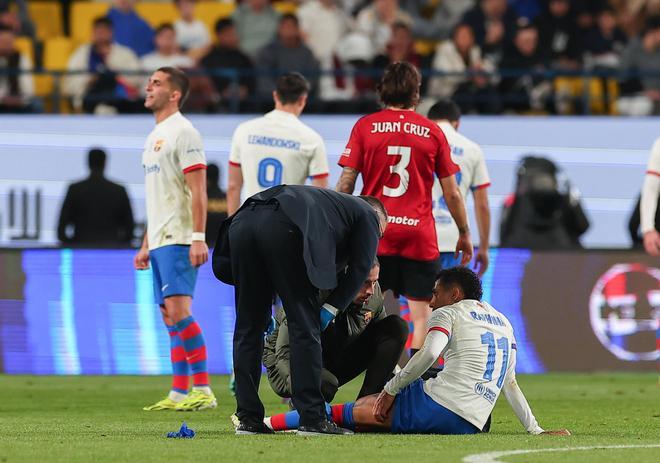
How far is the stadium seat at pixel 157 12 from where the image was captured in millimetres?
20203

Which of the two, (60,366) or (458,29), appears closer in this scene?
(60,366)

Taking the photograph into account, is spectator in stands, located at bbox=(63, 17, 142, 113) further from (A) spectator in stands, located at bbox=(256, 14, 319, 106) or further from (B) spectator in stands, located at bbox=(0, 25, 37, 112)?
(A) spectator in stands, located at bbox=(256, 14, 319, 106)

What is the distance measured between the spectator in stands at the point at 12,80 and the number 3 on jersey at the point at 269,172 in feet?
24.2

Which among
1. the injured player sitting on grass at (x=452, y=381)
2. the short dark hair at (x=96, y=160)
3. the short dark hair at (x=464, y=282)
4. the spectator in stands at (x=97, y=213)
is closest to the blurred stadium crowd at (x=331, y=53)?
the short dark hair at (x=96, y=160)

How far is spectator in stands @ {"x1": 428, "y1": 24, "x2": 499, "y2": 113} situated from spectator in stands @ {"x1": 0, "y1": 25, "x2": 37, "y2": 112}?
15.9 feet

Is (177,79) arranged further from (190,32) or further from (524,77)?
(190,32)

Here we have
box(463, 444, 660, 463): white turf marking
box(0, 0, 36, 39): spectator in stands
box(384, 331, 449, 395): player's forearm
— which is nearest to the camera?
box(463, 444, 660, 463): white turf marking

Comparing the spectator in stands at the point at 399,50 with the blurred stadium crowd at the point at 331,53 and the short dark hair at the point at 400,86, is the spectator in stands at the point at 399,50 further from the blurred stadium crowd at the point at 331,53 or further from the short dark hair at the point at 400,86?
the short dark hair at the point at 400,86

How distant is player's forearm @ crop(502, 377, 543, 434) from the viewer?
8.25 meters

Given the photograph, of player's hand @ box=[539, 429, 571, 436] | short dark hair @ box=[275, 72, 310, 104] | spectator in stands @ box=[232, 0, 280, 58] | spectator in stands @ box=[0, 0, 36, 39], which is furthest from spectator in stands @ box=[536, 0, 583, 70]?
player's hand @ box=[539, 429, 571, 436]

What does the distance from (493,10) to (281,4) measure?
9.60 ft

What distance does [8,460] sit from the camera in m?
6.96

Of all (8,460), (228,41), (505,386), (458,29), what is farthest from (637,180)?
(8,460)

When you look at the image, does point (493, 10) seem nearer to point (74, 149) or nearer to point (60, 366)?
point (74, 149)
